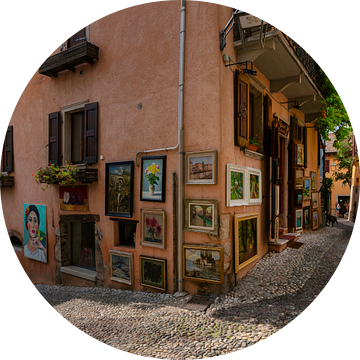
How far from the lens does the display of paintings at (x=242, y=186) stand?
18.7ft

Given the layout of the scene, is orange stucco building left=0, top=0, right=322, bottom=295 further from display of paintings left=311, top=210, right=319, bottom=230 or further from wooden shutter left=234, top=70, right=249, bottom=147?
display of paintings left=311, top=210, right=319, bottom=230

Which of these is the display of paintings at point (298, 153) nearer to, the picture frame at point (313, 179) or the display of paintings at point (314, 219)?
the picture frame at point (313, 179)

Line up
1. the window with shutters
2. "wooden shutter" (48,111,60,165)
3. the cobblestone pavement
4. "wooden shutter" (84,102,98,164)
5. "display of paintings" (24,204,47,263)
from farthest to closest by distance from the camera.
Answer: "display of paintings" (24,204,47,263) < "wooden shutter" (48,111,60,165) < the window with shutters < "wooden shutter" (84,102,98,164) < the cobblestone pavement

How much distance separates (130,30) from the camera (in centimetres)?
688

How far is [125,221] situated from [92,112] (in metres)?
3.19

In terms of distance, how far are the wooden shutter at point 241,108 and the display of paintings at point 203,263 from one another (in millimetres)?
2403

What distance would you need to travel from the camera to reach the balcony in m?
7.36

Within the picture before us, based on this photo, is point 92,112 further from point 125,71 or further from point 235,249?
point 235,249

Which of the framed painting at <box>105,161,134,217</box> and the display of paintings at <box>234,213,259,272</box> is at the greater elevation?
the framed painting at <box>105,161,134,217</box>

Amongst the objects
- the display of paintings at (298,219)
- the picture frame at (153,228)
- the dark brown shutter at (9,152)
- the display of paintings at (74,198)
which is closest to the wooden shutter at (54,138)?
the display of paintings at (74,198)

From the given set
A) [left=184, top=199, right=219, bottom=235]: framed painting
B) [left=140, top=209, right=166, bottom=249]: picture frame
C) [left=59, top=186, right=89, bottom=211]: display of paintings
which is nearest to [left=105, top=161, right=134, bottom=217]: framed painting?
[left=140, top=209, right=166, bottom=249]: picture frame

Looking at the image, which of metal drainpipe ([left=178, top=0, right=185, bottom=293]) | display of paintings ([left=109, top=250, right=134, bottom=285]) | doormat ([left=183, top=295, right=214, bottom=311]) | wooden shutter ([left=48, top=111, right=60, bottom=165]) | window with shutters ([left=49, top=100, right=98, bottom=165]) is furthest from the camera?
wooden shutter ([left=48, top=111, right=60, bottom=165])

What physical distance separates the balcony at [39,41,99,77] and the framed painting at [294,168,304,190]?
777cm

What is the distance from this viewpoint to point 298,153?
1048 centimetres
